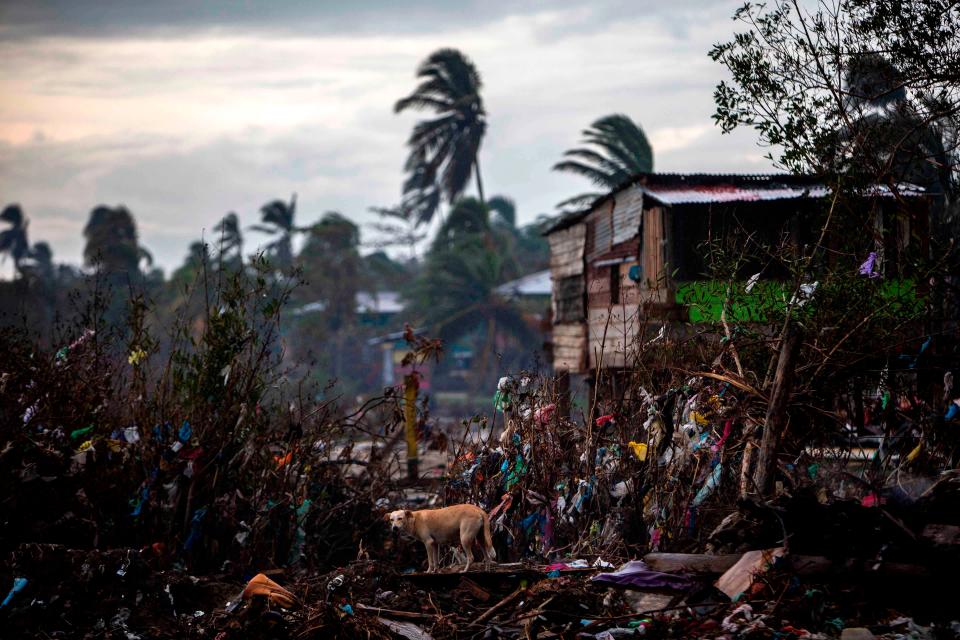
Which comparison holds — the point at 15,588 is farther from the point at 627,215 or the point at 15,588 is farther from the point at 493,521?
the point at 627,215

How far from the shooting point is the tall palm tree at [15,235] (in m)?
60.6

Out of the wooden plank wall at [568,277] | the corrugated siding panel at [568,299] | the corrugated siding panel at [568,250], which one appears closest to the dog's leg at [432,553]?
the wooden plank wall at [568,277]

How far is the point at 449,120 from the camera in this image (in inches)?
1457

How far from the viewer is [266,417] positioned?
29.0ft

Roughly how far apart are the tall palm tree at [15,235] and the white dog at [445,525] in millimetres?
60148

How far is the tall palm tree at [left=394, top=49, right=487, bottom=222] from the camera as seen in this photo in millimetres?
37000

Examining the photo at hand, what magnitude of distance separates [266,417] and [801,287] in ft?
15.3

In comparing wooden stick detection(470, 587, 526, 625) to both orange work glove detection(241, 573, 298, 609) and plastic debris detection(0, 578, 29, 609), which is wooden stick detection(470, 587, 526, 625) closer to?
orange work glove detection(241, 573, 298, 609)

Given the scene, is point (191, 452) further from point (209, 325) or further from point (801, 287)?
point (801, 287)

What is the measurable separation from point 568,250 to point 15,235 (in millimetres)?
53190

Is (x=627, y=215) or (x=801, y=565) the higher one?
(x=627, y=215)

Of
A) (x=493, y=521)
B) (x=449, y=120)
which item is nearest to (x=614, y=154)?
(x=449, y=120)

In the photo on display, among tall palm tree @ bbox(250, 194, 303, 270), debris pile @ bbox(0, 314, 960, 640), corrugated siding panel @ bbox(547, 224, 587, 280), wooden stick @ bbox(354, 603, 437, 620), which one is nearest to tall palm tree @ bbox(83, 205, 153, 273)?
tall palm tree @ bbox(250, 194, 303, 270)

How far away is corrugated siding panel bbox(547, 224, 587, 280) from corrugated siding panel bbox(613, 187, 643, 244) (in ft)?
5.27
